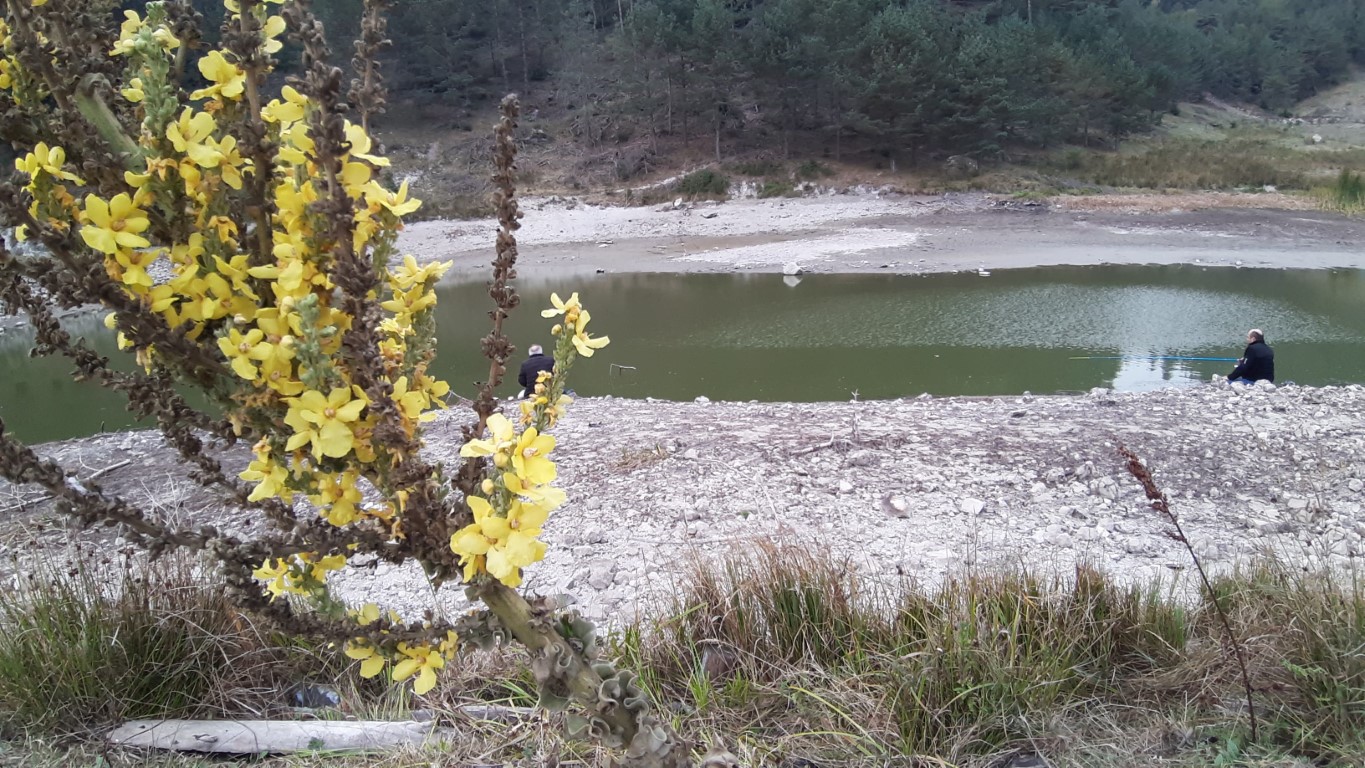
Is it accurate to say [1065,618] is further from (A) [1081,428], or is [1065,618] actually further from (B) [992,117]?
(B) [992,117]

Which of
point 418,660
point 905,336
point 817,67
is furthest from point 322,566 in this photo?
point 817,67

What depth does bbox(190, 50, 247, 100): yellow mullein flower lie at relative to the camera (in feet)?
3.88

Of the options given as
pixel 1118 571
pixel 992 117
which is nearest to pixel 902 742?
pixel 1118 571

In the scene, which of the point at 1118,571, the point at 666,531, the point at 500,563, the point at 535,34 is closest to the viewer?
the point at 500,563

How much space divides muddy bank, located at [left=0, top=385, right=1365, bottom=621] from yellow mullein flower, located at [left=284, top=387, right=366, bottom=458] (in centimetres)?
253

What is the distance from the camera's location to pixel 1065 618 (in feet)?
9.91

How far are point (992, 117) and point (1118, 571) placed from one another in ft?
111

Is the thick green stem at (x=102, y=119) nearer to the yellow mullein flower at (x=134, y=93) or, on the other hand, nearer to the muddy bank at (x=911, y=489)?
the yellow mullein flower at (x=134, y=93)

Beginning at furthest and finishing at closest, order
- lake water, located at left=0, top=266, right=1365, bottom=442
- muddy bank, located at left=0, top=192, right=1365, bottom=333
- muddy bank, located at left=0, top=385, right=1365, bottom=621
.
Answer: muddy bank, located at left=0, top=192, right=1365, bottom=333 < lake water, located at left=0, top=266, right=1365, bottom=442 < muddy bank, located at left=0, top=385, right=1365, bottom=621

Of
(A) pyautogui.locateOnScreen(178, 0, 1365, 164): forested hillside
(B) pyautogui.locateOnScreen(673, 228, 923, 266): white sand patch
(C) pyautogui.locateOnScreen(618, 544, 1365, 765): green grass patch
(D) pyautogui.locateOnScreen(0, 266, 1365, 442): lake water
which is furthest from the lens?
(A) pyautogui.locateOnScreen(178, 0, 1365, 164): forested hillside

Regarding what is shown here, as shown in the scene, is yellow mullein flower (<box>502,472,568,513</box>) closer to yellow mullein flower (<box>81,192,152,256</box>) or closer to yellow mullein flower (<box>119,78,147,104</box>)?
yellow mullein flower (<box>81,192,152,256</box>)

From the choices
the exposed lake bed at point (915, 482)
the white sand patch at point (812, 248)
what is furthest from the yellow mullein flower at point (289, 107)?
the white sand patch at point (812, 248)

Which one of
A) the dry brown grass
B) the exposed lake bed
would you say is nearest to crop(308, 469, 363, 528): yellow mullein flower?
the exposed lake bed

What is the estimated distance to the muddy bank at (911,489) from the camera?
16.7 feet
